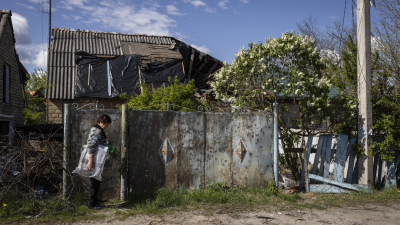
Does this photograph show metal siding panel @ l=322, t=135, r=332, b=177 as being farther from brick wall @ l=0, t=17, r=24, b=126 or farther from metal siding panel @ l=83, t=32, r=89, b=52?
metal siding panel @ l=83, t=32, r=89, b=52

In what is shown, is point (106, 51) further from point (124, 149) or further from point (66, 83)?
point (124, 149)

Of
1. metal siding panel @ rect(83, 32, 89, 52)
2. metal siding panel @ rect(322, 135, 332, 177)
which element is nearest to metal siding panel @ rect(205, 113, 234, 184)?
metal siding panel @ rect(322, 135, 332, 177)

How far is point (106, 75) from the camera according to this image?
13.3m

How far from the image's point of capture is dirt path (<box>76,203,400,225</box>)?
464 cm

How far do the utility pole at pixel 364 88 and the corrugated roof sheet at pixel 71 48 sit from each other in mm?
11561

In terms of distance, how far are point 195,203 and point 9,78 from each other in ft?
27.7

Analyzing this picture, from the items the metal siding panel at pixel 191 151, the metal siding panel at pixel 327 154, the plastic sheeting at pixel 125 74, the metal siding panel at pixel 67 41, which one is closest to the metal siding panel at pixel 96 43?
the metal siding panel at pixel 67 41

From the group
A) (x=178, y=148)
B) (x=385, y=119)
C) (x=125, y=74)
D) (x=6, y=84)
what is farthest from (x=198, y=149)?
(x=125, y=74)

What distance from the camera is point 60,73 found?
13.3 m

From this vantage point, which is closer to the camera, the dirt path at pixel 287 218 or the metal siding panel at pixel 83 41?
the dirt path at pixel 287 218

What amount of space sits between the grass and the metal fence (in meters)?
0.25

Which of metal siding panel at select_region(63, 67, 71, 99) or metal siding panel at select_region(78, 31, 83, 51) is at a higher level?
metal siding panel at select_region(78, 31, 83, 51)

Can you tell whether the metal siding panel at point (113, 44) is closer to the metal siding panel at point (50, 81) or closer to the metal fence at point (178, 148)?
the metal siding panel at point (50, 81)

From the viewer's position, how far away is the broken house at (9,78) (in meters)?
8.96
